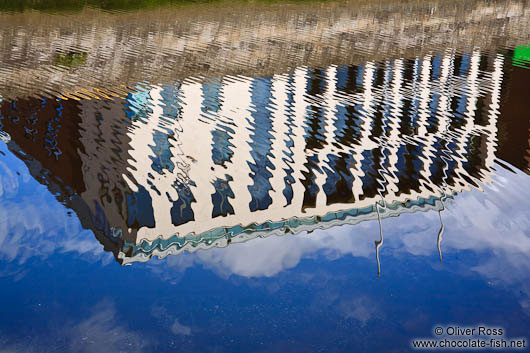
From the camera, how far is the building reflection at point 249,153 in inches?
307

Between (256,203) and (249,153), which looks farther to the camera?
(249,153)

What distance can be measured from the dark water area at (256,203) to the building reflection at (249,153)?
0.04 meters

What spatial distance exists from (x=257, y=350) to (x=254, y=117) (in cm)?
699

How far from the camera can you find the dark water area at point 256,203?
Answer: 19.0ft

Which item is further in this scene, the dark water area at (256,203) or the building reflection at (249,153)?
the building reflection at (249,153)

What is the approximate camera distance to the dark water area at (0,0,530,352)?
227 inches

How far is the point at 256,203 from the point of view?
8164mm

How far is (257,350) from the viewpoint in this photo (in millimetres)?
5293

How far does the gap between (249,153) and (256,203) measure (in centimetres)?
176

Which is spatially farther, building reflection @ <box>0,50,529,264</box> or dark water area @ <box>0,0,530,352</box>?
building reflection @ <box>0,50,529,264</box>

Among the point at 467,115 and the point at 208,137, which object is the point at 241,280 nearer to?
the point at 208,137

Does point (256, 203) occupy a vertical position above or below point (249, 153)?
below

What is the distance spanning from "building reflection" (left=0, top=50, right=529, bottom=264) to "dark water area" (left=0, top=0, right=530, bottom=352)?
4cm

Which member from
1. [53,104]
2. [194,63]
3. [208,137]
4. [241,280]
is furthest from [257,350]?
[194,63]
